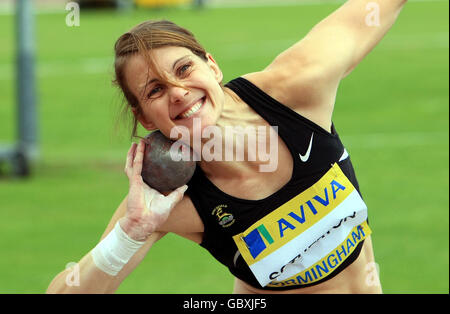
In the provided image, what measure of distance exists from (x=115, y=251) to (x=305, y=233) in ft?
2.60

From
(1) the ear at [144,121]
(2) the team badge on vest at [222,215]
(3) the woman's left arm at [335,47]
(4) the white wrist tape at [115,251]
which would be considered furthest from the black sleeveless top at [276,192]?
(4) the white wrist tape at [115,251]

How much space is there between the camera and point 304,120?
3.79m

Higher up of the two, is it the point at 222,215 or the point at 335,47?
the point at 335,47

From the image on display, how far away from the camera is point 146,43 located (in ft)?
11.9

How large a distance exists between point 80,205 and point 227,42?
→ 11455mm

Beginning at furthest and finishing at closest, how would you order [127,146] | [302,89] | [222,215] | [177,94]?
[127,146]
[222,215]
[302,89]
[177,94]

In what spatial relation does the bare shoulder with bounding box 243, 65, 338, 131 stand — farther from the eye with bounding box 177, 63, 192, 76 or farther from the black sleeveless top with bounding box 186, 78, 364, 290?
the eye with bounding box 177, 63, 192, 76

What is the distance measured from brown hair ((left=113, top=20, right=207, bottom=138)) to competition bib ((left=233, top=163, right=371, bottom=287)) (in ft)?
2.26

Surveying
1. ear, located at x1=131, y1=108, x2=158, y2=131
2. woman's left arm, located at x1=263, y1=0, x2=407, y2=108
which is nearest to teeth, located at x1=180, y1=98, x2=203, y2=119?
ear, located at x1=131, y1=108, x2=158, y2=131

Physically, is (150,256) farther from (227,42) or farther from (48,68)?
(227,42)

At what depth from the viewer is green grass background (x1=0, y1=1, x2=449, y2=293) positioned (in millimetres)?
7465

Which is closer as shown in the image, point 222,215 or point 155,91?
point 155,91

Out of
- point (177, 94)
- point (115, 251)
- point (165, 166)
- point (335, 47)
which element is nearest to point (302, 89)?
point (335, 47)

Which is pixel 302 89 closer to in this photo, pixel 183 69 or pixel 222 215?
pixel 183 69
